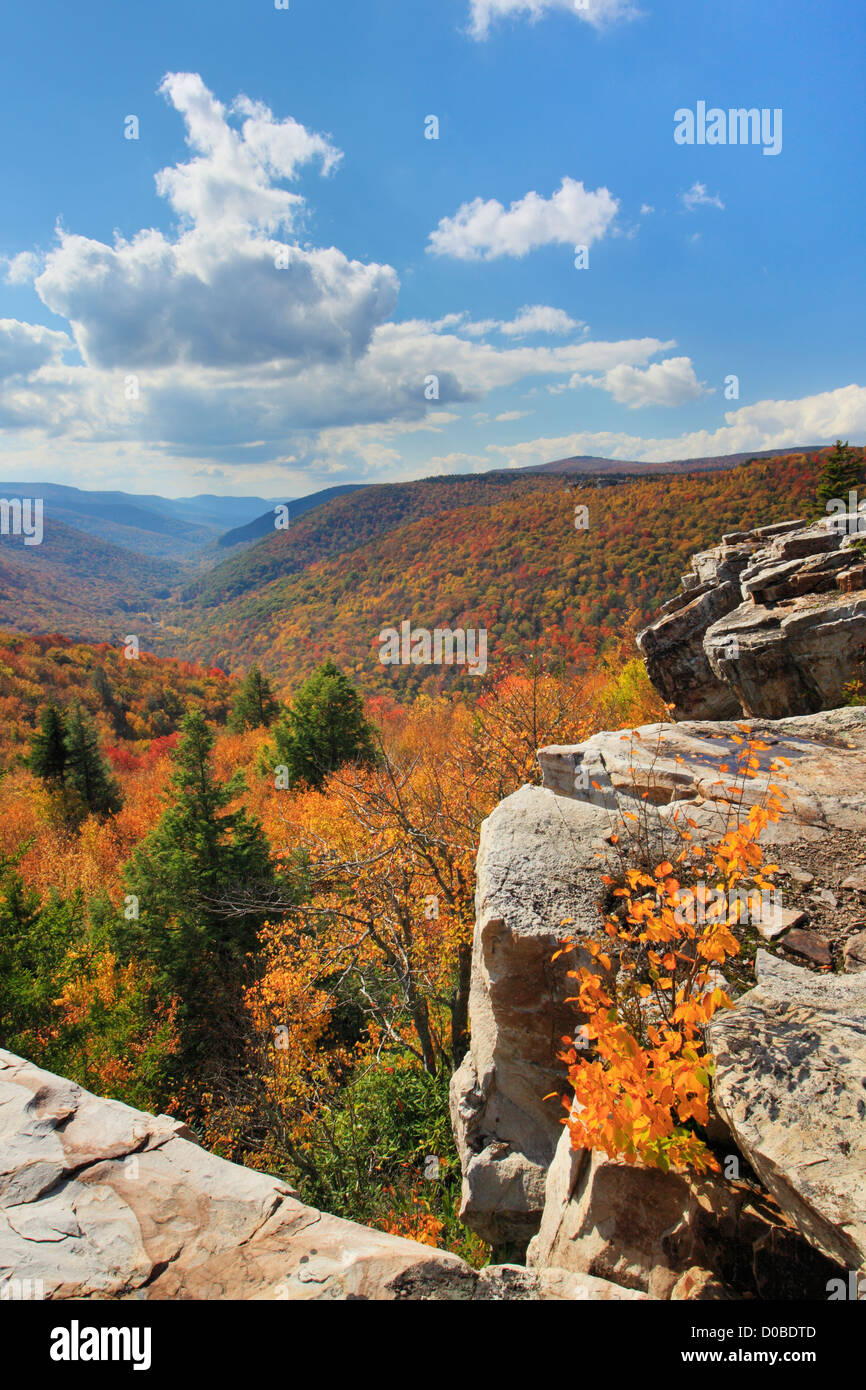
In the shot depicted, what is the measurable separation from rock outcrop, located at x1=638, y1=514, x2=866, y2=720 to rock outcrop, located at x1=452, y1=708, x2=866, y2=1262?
4.71 meters

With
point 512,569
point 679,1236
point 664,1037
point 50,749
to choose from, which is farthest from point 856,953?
point 512,569

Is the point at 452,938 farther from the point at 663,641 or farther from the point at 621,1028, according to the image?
the point at 663,641

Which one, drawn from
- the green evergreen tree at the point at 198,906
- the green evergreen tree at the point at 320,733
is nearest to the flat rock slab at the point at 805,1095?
the green evergreen tree at the point at 198,906

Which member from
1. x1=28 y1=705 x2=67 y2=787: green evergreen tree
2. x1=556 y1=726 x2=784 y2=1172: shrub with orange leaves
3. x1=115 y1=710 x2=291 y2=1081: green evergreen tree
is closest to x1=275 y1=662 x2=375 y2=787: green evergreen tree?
x1=115 y1=710 x2=291 y2=1081: green evergreen tree

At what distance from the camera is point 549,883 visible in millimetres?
5488

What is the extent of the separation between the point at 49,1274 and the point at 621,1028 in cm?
358

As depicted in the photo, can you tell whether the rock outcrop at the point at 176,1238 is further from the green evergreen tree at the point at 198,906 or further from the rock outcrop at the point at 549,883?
the green evergreen tree at the point at 198,906

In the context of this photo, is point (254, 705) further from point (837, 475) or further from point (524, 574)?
point (524, 574)

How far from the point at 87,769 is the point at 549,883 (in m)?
33.7

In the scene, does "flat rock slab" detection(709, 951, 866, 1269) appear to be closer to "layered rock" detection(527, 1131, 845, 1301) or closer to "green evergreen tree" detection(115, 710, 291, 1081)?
"layered rock" detection(527, 1131, 845, 1301)

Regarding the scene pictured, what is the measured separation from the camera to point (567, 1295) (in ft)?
10.4

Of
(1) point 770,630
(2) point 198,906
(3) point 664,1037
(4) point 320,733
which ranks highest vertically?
(1) point 770,630
